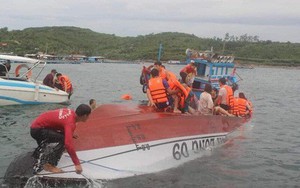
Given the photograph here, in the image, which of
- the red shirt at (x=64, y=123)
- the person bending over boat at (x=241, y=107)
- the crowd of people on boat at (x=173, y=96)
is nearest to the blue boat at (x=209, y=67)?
the person bending over boat at (x=241, y=107)

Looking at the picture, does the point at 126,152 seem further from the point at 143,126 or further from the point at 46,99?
the point at 46,99

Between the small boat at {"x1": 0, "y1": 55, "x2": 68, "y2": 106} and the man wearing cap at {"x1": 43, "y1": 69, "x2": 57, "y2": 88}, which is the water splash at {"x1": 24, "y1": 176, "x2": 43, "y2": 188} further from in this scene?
the man wearing cap at {"x1": 43, "y1": 69, "x2": 57, "y2": 88}

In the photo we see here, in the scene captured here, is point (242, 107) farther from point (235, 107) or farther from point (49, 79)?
point (49, 79)

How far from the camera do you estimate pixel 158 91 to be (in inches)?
424

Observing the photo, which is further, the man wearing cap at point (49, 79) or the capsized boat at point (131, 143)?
the man wearing cap at point (49, 79)

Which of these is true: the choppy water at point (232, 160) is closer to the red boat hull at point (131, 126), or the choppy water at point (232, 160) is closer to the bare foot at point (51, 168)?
the red boat hull at point (131, 126)

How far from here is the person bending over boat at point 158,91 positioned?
34.9ft

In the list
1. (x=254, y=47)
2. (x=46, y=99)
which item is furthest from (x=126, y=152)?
(x=254, y=47)

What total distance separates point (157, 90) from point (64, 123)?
382 cm

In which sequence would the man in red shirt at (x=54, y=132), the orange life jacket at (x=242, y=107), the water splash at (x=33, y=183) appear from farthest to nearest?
the orange life jacket at (x=242, y=107)
the water splash at (x=33, y=183)
the man in red shirt at (x=54, y=132)

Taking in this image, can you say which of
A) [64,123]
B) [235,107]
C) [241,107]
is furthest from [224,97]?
[64,123]

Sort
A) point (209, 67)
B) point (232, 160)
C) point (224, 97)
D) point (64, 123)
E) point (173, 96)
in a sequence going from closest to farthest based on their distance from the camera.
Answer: point (64, 123) < point (173, 96) < point (232, 160) < point (224, 97) < point (209, 67)

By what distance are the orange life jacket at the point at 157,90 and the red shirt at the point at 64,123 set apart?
3.51m

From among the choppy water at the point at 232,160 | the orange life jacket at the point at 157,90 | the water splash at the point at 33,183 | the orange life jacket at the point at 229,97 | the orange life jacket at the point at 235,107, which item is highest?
the orange life jacket at the point at 157,90
